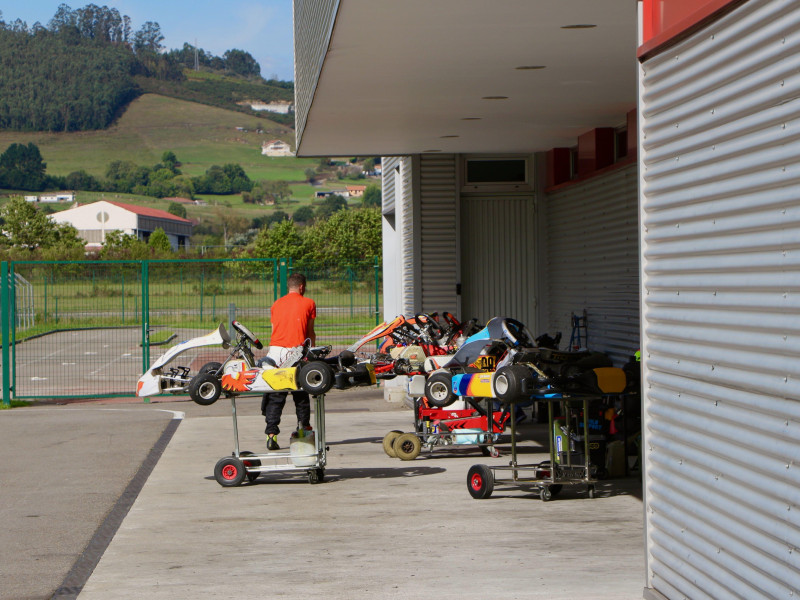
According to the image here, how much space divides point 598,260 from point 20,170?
197365mm

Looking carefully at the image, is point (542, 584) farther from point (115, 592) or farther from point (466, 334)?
point (466, 334)

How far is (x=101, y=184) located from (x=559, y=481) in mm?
197962

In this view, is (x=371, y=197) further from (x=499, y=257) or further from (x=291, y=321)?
(x=291, y=321)

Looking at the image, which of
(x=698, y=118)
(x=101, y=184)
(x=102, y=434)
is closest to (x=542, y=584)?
(x=698, y=118)

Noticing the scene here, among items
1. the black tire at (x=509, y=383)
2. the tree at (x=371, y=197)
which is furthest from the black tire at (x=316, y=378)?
the tree at (x=371, y=197)

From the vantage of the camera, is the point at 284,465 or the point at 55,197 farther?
the point at 55,197

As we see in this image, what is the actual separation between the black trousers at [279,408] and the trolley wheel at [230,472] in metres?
1.15

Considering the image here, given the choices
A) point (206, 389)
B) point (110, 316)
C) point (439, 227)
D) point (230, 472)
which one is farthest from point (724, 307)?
point (110, 316)

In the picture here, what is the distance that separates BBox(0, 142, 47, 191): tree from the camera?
196m

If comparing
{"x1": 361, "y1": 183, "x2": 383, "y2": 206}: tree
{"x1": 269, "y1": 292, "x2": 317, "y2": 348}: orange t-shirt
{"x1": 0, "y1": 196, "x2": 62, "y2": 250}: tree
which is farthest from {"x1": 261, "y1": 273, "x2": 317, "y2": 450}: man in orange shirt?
{"x1": 361, "y1": 183, "x2": 383, "y2": 206}: tree

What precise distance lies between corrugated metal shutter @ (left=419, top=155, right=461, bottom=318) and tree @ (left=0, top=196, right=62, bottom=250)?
71336mm

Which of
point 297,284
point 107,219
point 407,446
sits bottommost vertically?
point 407,446

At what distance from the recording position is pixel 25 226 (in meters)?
83.8

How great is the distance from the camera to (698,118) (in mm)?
4738
